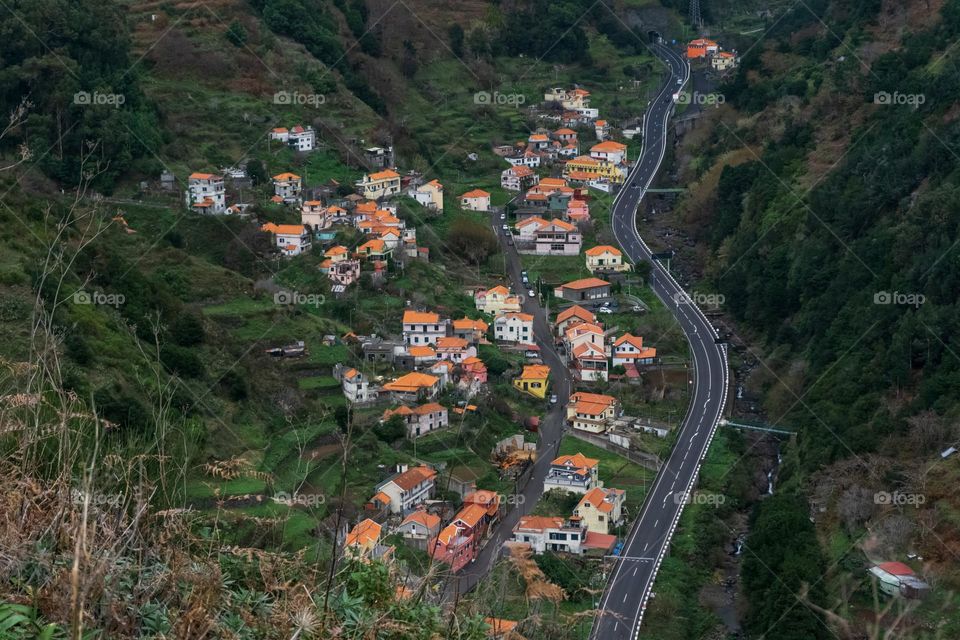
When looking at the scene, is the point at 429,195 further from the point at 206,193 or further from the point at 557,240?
the point at 206,193

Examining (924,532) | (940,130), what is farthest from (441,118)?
(924,532)

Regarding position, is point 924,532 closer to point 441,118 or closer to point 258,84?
point 258,84

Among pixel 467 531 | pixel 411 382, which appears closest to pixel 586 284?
pixel 411 382

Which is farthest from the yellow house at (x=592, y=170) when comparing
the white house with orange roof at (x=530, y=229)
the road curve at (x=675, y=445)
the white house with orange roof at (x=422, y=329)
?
the white house with orange roof at (x=422, y=329)

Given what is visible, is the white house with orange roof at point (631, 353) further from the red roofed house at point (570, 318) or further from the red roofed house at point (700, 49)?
the red roofed house at point (700, 49)

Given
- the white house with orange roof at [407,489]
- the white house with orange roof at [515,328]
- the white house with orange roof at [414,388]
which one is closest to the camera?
the white house with orange roof at [407,489]

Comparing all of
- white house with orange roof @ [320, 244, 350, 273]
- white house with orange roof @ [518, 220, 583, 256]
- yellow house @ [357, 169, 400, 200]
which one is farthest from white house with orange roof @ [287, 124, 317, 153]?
white house with orange roof @ [320, 244, 350, 273]
